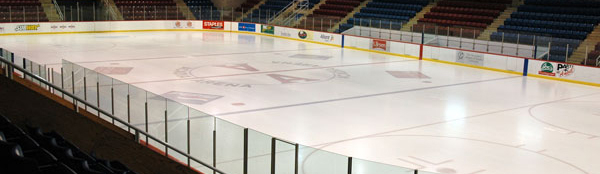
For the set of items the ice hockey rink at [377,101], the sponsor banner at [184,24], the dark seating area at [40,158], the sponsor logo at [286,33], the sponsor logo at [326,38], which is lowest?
the ice hockey rink at [377,101]

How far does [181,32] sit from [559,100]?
23.6m

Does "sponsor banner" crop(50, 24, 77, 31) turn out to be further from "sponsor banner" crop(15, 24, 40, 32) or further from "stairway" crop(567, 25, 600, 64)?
"stairway" crop(567, 25, 600, 64)

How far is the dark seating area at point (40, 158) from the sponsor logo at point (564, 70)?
1784cm

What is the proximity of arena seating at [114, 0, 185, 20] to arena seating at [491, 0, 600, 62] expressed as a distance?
19.1 m

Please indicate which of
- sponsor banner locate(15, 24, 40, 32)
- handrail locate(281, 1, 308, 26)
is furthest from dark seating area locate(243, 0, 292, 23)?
sponsor banner locate(15, 24, 40, 32)

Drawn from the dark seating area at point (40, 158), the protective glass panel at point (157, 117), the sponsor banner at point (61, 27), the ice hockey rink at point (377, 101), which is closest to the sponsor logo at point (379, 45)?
the ice hockey rink at point (377, 101)

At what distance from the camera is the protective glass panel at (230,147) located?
283 inches

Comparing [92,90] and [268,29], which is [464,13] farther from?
[92,90]

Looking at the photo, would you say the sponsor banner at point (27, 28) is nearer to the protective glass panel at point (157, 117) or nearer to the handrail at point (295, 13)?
the handrail at point (295, 13)

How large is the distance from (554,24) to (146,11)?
22.3 meters

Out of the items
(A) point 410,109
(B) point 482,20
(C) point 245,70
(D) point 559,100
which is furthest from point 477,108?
(B) point 482,20

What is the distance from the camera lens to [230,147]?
7355 mm

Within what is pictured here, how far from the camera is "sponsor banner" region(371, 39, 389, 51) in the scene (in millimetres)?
28555

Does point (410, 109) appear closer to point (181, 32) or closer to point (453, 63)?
point (453, 63)
